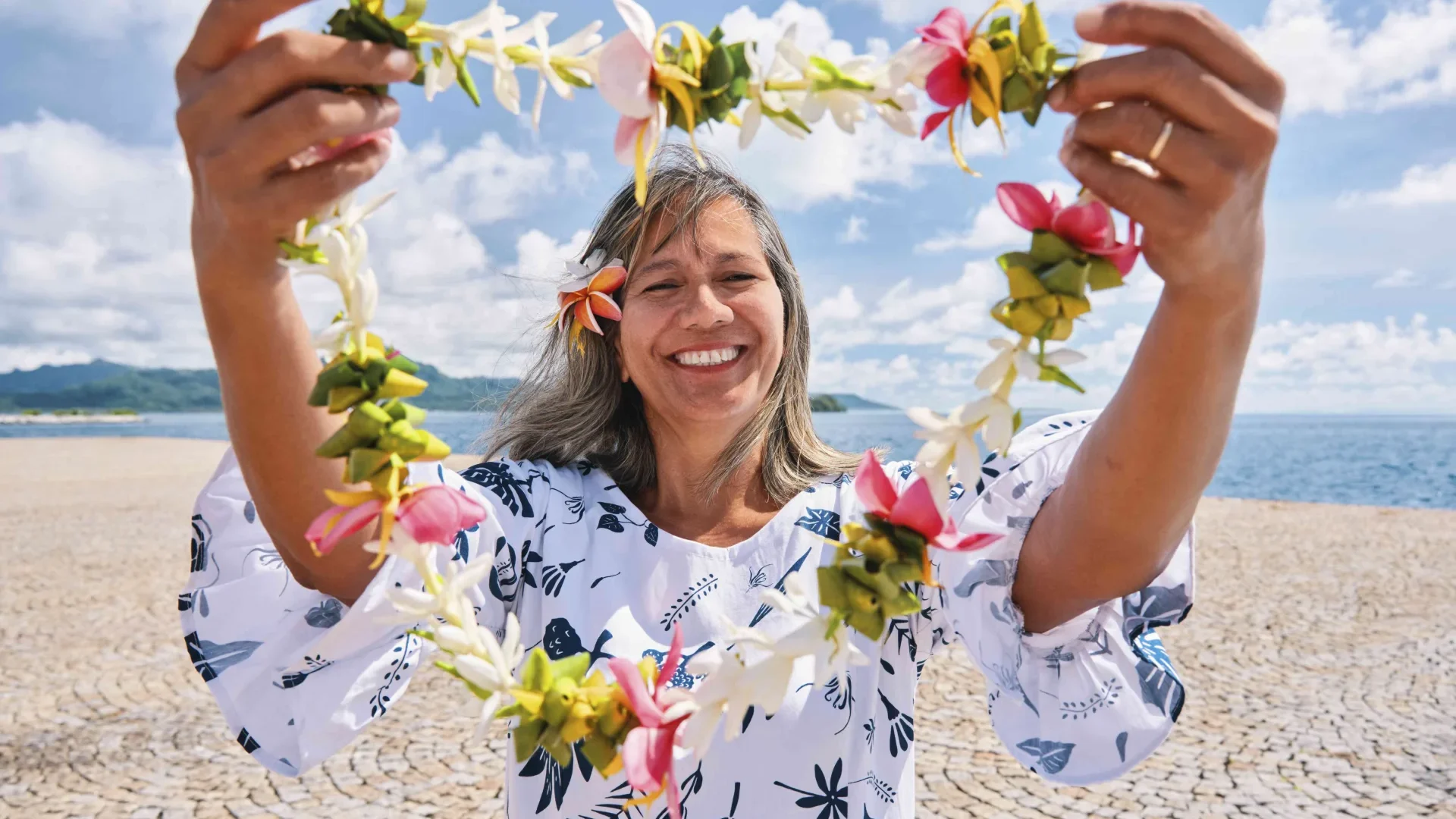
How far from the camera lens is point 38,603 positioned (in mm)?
12977

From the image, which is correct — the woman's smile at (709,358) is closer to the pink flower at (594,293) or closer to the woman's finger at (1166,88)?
the pink flower at (594,293)

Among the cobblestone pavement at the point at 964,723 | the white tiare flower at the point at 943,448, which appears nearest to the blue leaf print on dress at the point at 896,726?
the white tiare flower at the point at 943,448

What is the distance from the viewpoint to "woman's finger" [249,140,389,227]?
4.38ft

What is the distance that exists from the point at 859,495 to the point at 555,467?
2171 mm

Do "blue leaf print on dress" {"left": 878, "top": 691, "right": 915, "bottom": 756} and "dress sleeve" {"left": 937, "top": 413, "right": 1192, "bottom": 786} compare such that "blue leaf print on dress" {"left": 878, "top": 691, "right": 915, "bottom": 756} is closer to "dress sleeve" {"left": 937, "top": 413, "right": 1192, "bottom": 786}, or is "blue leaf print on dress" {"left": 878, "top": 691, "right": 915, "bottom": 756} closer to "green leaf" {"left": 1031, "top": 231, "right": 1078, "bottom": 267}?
"dress sleeve" {"left": 937, "top": 413, "right": 1192, "bottom": 786}

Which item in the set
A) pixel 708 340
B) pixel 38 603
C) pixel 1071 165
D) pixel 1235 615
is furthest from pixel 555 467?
pixel 38 603

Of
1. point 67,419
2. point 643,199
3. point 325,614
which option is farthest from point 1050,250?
point 67,419

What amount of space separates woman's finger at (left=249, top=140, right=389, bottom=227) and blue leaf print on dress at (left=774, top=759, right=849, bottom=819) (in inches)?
77.2

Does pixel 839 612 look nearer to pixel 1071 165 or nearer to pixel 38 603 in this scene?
pixel 1071 165

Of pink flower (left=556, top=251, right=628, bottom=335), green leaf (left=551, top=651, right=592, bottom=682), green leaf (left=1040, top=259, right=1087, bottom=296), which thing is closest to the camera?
green leaf (left=1040, top=259, right=1087, bottom=296)

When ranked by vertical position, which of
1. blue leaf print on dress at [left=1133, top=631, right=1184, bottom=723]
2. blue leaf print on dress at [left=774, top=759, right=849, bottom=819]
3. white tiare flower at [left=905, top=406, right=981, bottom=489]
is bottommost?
blue leaf print on dress at [left=774, top=759, right=849, bottom=819]

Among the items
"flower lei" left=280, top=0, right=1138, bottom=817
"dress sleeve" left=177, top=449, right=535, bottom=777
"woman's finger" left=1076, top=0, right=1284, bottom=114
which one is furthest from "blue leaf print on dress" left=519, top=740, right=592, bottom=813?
"woman's finger" left=1076, top=0, right=1284, bottom=114

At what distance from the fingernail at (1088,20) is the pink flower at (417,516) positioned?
3.66 feet

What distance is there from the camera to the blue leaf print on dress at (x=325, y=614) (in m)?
2.20
